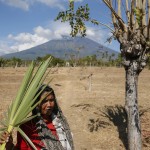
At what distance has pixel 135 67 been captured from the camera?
7.55 meters

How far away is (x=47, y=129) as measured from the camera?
3609mm

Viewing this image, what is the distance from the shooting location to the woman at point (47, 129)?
3.45 meters

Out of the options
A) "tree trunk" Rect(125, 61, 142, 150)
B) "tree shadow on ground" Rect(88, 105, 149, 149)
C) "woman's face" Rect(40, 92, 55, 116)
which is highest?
"woman's face" Rect(40, 92, 55, 116)

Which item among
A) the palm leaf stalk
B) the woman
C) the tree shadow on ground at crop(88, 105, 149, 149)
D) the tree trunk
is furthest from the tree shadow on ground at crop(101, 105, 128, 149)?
the palm leaf stalk

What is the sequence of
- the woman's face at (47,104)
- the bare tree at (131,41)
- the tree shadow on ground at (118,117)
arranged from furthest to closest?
the tree shadow on ground at (118,117)
the bare tree at (131,41)
the woman's face at (47,104)

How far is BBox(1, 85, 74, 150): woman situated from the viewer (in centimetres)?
345

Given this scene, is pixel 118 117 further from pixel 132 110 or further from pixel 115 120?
pixel 132 110

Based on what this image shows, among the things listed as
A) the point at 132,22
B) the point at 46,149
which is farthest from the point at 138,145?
the point at 46,149

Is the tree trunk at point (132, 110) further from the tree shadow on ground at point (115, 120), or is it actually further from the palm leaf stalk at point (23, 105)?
the palm leaf stalk at point (23, 105)

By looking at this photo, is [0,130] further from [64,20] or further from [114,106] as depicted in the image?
[114,106]

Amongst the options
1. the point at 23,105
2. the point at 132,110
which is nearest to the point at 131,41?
the point at 132,110

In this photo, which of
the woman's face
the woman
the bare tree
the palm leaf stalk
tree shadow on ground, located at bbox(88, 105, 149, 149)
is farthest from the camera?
tree shadow on ground, located at bbox(88, 105, 149, 149)

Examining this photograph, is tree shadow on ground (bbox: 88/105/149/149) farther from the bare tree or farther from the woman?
the woman

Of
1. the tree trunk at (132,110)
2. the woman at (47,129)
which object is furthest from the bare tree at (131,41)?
the woman at (47,129)
